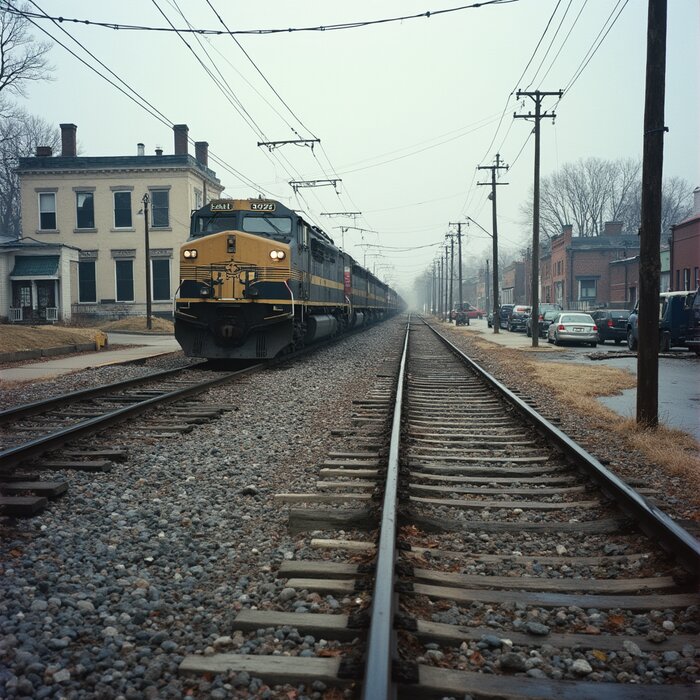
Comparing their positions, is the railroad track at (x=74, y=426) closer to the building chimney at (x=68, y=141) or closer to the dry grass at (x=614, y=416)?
the dry grass at (x=614, y=416)

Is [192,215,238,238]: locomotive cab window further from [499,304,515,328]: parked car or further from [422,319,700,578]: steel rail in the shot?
[499,304,515,328]: parked car

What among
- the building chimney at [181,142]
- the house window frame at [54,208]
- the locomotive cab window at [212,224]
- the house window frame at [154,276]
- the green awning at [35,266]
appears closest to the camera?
the locomotive cab window at [212,224]

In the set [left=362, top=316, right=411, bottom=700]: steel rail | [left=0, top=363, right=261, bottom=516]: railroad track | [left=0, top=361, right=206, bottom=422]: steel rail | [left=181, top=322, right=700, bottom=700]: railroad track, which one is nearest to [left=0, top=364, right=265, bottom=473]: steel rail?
[left=0, top=363, right=261, bottom=516]: railroad track

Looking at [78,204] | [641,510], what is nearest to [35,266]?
[78,204]

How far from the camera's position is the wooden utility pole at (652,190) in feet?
27.6

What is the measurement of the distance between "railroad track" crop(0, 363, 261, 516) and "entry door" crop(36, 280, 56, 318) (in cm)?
2403

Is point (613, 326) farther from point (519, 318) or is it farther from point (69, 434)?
point (69, 434)

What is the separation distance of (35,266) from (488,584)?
113ft

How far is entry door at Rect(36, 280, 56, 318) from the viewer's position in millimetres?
33844

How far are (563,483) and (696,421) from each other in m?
4.53

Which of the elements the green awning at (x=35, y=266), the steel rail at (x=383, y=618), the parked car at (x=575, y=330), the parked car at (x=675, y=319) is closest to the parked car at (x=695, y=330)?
the parked car at (x=675, y=319)

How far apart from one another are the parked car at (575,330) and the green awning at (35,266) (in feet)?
77.9

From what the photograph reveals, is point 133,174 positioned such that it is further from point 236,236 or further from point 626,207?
point 626,207

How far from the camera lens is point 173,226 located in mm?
39719
